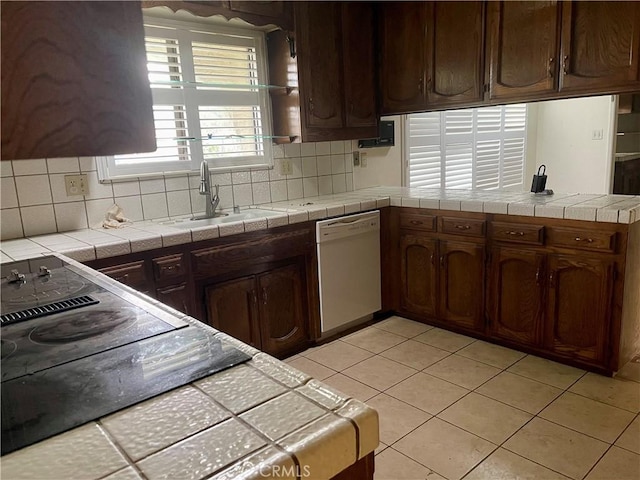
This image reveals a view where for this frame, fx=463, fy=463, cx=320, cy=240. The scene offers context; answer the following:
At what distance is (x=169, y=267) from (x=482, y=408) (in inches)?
65.3

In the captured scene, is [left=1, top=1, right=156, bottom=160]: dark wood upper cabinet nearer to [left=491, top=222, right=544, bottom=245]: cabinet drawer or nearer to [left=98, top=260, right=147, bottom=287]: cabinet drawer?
[left=98, top=260, right=147, bottom=287]: cabinet drawer

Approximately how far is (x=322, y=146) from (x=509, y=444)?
2339 mm

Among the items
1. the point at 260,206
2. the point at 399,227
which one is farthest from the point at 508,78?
the point at 260,206

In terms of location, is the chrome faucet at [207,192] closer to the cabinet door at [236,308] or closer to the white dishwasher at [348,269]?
the cabinet door at [236,308]

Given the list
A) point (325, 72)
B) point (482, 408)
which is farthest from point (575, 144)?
point (482, 408)

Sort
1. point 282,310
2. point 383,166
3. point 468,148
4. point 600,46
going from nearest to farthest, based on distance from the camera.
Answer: point 600,46 → point 282,310 → point 383,166 → point 468,148

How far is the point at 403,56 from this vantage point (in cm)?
326

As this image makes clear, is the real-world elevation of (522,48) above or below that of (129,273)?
above

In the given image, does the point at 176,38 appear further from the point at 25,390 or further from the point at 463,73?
the point at 25,390

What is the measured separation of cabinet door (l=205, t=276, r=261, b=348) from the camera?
8.06 feet

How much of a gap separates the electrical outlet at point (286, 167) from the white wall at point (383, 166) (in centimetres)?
64

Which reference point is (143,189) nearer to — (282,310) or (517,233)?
(282,310)

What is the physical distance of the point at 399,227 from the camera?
3.24 m

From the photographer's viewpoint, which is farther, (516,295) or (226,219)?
(226,219)
